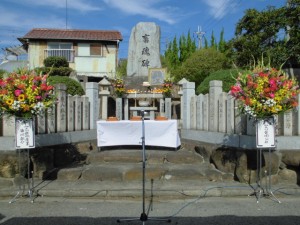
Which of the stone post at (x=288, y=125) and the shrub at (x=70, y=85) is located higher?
the shrub at (x=70, y=85)

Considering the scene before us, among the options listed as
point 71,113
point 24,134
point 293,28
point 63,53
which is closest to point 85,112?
point 71,113

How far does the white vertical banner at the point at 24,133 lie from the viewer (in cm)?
603

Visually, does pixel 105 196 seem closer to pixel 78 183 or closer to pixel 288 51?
pixel 78 183

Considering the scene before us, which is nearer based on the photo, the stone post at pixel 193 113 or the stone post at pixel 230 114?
the stone post at pixel 230 114

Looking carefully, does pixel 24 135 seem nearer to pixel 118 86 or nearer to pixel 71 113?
pixel 71 113

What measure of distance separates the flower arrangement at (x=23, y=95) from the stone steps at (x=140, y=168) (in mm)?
1789

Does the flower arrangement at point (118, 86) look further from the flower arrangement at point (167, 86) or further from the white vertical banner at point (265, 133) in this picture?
the white vertical banner at point (265, 133)

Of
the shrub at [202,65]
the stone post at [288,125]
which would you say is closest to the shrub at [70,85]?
A: the stone post at [288,125]

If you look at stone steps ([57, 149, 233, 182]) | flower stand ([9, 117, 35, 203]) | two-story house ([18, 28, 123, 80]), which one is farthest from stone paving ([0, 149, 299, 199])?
two-story house ([18, 28, 123, 80])

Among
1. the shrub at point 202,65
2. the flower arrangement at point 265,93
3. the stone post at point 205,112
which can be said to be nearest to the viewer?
the flower arrangement at point 265,93

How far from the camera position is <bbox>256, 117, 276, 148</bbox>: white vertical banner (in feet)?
19.2

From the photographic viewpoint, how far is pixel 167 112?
12.2m

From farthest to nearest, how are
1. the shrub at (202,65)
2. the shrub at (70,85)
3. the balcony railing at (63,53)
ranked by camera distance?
the balcony railing at (63,53) → the shrub at (202,65) → the shrub at (70,85)

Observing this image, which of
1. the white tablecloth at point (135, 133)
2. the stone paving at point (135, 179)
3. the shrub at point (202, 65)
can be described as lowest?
the stone paving at point (135, 179)
